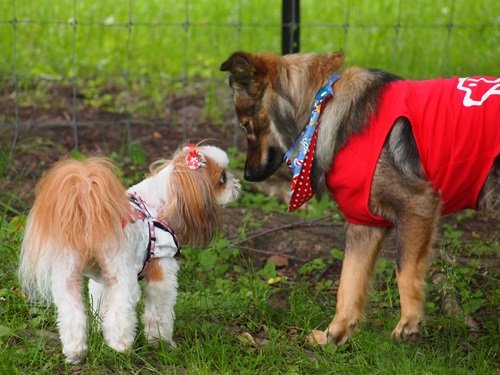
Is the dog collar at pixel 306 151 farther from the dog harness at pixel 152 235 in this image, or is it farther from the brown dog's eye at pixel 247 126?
the dog harness at pixel 152 235

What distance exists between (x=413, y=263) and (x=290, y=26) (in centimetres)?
304

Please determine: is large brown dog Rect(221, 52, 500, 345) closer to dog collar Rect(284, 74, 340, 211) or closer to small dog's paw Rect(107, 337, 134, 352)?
dog collar Rect(284, 74, 340, 211)

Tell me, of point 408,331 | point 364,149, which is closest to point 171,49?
point 364,149

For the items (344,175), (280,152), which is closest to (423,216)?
(344,175)

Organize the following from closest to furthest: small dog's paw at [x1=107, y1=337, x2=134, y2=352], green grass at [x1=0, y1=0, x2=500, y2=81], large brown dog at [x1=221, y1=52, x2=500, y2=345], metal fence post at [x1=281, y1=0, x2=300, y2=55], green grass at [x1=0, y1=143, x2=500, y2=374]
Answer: small dog's paw at [x1=107, y1=337, x2=134, y2=352] < green grass at [x1=0, y1=143, x2=500, y2=374] < large brown dog at [x1=221, y1=52, x2=500, y2=345] < metal fence post at [x1=281, y1=0, x2=300, y2=55] < green grass at [x1=0, y1=0, x2=500, y2=81]

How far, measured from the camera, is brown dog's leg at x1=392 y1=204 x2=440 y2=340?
13.8 ft

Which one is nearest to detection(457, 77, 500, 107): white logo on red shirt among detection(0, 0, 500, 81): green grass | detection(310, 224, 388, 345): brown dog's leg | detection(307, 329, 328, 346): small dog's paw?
detection(310, 224, 388, 345): brown dog's leg

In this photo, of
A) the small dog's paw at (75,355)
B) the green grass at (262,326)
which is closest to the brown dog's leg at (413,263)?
the green grass at (262,326)

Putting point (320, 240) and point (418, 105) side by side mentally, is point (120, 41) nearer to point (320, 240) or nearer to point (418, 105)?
point (320, 240)

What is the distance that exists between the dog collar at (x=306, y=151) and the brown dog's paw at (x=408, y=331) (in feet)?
2.52

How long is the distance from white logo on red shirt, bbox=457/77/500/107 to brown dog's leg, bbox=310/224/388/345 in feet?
2.54

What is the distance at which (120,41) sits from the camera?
8.99 meters

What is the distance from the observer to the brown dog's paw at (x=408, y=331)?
4305mm

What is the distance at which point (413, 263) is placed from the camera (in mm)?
4258
